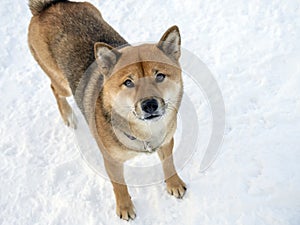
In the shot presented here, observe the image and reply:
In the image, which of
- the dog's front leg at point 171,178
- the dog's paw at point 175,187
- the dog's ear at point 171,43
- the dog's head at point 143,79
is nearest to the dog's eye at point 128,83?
the dog's head at point 143,79

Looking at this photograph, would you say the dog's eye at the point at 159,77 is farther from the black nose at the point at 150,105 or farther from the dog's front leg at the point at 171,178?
the dog's front leg at the point at 171,178

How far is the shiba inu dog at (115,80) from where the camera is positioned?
2.84 m

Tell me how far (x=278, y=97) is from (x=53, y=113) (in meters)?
2.90

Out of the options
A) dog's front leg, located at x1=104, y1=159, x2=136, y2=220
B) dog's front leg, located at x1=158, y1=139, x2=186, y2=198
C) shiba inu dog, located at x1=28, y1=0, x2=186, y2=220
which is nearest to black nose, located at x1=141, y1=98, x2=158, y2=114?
shiba inu dog, located at x1=28, y1=0, x2=186, y2=220

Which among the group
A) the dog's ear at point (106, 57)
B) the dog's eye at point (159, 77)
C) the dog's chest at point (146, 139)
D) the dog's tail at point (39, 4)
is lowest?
the dog's chest at point (146, 139)

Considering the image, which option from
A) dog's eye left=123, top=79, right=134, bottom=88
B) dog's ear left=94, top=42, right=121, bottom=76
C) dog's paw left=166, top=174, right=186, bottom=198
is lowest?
dog's paw left=166, top=174, right=186, bottom=198

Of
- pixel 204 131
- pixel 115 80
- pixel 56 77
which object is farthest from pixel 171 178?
pixel 56 77

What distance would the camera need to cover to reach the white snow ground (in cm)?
348

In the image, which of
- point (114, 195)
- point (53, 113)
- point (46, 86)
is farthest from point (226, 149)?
point (46, 86)

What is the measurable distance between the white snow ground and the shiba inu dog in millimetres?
337

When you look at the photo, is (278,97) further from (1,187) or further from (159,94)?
(1,187)

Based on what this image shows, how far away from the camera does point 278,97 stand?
4113mm

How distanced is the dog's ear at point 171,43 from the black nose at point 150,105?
572 millimetres

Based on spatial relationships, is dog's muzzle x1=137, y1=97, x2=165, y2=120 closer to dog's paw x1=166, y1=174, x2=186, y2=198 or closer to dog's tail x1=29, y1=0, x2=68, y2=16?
dog's paw x1=166, y1=174, x2=186, y2=198
